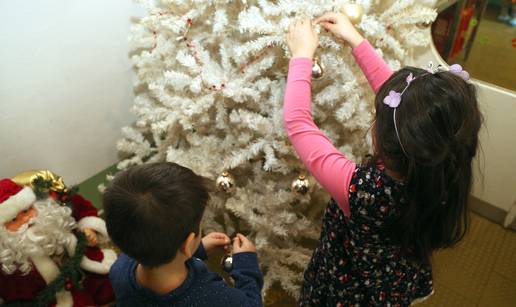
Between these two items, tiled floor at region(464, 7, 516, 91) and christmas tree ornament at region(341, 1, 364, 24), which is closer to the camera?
christmas tree ornament at region(341, 1, 364, 24)

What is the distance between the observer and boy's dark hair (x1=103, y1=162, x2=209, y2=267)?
0.73m

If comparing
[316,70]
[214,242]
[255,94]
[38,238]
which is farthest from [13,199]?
[316,70]

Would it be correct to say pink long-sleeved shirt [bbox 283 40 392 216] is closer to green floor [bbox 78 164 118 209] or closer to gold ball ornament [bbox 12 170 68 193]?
gold ball ornament [bbox 12 170 68 193]

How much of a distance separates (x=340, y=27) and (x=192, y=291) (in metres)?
0.75

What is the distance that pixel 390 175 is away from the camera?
2.89ft

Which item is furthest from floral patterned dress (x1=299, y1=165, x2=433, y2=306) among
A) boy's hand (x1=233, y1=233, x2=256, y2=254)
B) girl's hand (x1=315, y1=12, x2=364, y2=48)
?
girl's hand (x1=315, y1=12, x2=364, y2=48)

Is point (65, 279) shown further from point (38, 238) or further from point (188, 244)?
point (188, 244)

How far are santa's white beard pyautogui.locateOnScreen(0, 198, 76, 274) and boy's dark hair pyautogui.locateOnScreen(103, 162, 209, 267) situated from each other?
1.64 feet

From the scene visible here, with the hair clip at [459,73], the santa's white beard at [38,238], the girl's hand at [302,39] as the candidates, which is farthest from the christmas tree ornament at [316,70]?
the santa's white beard at [38,238]

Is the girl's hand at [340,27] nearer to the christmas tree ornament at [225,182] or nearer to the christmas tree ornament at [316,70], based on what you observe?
the christmas tree ornament at [316,70]

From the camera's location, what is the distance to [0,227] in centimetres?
108

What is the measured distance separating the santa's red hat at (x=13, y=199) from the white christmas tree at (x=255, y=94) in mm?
430

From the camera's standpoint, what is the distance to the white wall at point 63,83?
1.36 meters

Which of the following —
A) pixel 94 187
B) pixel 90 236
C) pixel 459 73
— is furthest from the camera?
pixel 94 187
